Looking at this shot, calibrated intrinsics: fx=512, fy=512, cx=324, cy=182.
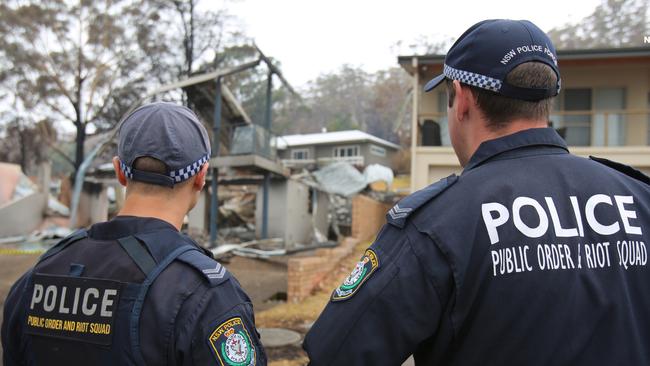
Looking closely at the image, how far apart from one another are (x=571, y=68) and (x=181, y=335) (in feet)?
49.3

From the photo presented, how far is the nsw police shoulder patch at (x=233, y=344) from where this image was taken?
139 cm

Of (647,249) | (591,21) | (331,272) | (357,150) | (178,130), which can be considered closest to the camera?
(647,249)

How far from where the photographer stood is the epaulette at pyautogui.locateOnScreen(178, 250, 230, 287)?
4.81 ft

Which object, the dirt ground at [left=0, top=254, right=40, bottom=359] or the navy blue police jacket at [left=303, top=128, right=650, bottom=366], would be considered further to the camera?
the dirt ground at [left=0, top=254, right=40, bottom=359]

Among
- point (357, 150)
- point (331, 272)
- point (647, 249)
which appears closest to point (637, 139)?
point (331, 272)

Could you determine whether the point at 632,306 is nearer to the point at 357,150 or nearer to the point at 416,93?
the point at 416,93

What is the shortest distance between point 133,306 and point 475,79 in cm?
115

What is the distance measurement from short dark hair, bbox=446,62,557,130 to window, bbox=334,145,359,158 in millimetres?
33001

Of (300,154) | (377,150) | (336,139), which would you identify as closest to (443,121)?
(336,139)

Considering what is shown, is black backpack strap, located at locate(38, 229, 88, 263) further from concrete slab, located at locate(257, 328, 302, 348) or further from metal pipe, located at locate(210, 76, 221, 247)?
metal pipe, located at locate(210, 76, 221, 247)

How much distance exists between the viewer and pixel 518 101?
1424 millimetres

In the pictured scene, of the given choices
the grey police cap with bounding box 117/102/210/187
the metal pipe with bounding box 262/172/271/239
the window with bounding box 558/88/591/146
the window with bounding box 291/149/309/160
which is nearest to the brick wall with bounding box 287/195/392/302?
the metal pipe with bounding box 262/172/271/239

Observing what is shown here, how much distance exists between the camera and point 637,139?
14.0m

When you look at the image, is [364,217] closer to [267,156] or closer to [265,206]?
[265,206]
